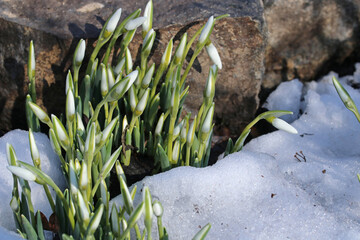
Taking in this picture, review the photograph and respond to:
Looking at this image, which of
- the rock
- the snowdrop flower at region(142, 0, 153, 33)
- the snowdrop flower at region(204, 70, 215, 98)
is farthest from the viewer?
the rock

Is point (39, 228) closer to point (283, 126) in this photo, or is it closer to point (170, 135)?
point (170, 135)

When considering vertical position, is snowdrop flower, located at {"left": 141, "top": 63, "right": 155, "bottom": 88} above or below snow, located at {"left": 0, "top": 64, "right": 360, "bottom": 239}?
above

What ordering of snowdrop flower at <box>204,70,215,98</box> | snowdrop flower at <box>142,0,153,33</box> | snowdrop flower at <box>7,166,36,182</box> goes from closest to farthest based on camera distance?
snowdrop flower at <box>7,166,36,182</box>
snowdrop flower at <box>204,70,215,98</box>
snowdrop flower at <box>142,0,153,33</box>

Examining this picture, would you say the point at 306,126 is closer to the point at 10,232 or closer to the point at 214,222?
the point at 214,222

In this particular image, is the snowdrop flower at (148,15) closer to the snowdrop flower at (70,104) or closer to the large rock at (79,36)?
the large rock at (79,36)

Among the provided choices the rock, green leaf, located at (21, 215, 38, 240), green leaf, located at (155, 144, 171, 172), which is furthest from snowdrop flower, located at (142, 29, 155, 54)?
the rock

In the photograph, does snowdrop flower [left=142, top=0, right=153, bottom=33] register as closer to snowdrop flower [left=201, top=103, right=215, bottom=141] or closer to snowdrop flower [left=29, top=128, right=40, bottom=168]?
snowdrop flower [left=201, top=103, right=215, bottom=141]

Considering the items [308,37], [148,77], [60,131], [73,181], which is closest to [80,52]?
[148,77]
